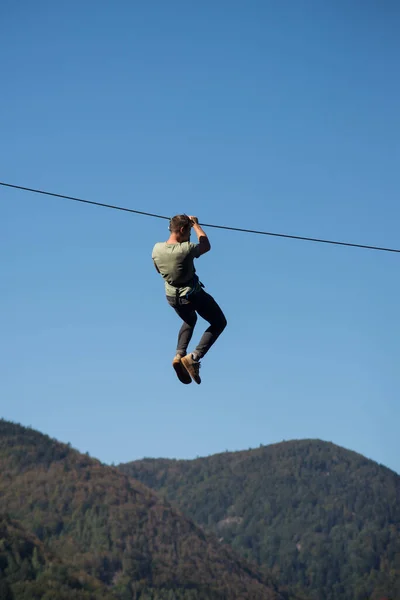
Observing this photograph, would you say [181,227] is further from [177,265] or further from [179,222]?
[177,265]

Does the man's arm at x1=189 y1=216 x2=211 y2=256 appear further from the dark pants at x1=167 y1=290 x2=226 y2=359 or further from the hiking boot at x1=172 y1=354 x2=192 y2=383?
the hiking boot at x1=172 y1=354 x2=192 y2=383

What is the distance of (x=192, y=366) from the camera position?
43.5 ft

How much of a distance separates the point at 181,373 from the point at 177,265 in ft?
5.33

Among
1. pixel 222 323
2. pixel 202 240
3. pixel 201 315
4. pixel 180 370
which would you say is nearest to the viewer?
pixel 202 240

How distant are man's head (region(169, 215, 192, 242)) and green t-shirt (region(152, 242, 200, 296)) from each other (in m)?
0.13

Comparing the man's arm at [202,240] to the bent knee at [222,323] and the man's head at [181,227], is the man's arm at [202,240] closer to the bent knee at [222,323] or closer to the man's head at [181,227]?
the man's head at [181,227]

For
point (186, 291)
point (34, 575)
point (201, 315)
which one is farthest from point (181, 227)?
point (34, 575)

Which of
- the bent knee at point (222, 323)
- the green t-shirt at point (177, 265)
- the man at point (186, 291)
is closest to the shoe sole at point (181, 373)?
the man at point (186, 291)

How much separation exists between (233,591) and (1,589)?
70.1 metres

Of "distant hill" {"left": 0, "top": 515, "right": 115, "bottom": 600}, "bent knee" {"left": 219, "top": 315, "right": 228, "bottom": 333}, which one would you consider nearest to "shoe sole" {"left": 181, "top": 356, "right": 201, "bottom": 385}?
"bent knee" {"left": 219, "top": 315, "right": 228, "bottom": 333}

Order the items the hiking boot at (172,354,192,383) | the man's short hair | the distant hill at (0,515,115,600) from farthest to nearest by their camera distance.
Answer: the distant hill at (0,515,115,600), the hiking boot at (172,354,192,383), the man's short hair

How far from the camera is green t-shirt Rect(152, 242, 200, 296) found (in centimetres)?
1288

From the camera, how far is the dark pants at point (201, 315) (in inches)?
527

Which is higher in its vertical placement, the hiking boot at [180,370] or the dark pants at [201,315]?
the dark pants at [201,315]
